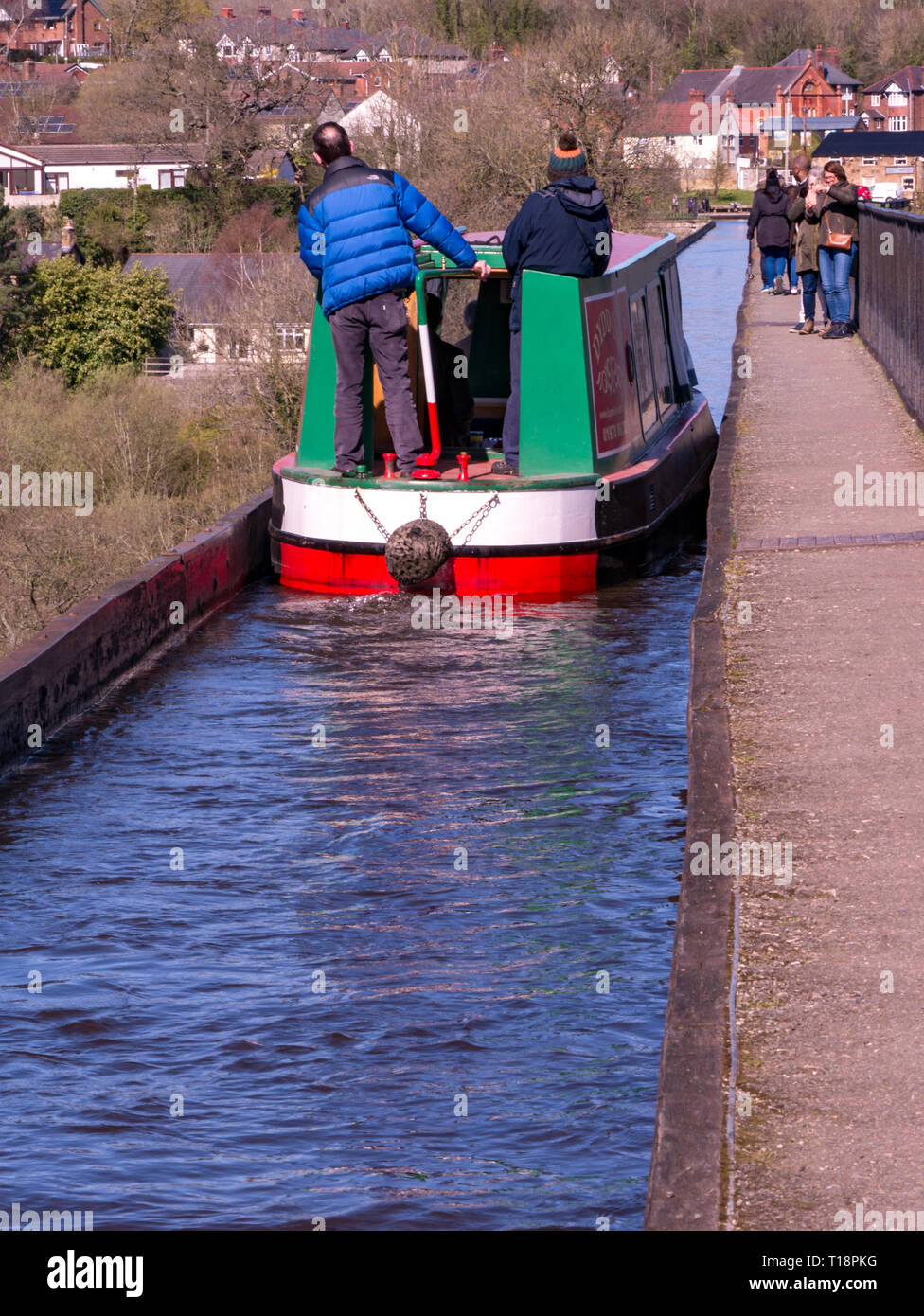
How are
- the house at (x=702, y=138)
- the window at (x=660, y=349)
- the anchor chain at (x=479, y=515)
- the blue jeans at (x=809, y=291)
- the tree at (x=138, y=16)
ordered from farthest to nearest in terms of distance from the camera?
the house at (x=702, y=138) → the tree at (x=138, y=16) → the blue jeans at (x=809, y=291) → the window at (x=660, y=349) → the anchor chain at (x=479, y=515)

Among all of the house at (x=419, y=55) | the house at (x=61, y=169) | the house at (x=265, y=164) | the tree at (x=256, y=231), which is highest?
the house at (x=419, y=55)

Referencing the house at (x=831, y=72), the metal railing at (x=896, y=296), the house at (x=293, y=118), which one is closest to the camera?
the metal railing at (x=896, y=296)

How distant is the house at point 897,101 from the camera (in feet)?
493

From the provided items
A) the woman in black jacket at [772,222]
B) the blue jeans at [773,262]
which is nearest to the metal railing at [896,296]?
the woman in black jacket at [772,222]

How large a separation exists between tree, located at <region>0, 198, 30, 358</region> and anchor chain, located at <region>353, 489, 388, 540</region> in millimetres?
28139

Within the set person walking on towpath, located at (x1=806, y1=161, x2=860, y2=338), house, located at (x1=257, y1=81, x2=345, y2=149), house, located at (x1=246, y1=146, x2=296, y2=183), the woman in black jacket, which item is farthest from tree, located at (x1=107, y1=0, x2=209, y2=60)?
person walking on towpath, located at (x1=806, y1=161, x2=860, y2=338)

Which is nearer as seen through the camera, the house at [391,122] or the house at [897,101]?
the house at [391,122]

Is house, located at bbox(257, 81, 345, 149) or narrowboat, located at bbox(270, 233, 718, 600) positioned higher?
house, located at bbox(257, 81, 345, 149)

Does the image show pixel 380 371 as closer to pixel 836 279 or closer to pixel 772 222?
pixel 836 279

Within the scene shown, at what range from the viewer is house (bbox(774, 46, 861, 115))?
154m

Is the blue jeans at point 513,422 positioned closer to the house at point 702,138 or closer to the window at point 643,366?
the window at point 643,366

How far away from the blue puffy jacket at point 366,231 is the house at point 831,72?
149478 mm

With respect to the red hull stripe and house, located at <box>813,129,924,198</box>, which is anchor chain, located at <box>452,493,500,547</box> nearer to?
the red hull stripe
